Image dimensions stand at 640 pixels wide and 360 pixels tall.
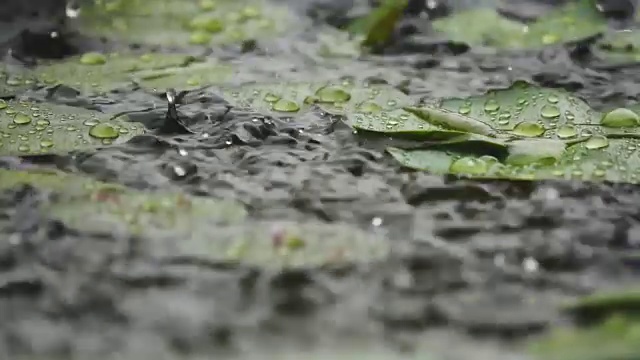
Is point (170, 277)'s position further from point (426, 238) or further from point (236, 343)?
point (426, 238)

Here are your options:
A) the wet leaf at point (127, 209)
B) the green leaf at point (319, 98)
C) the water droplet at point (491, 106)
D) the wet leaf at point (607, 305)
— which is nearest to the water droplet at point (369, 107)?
the green leaf at point (319, 98)

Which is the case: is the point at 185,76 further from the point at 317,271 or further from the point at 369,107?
the point at 317,271

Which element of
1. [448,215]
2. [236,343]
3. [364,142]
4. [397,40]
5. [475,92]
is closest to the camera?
[236,343]

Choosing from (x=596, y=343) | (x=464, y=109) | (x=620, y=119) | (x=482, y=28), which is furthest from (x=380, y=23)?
(x=596, y=343)

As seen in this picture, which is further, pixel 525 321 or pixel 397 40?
pixel 397 40

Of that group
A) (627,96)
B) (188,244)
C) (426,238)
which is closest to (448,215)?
(426,238)

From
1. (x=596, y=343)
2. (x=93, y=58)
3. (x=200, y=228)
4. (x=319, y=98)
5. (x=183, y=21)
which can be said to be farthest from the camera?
(x=183, y=21)
